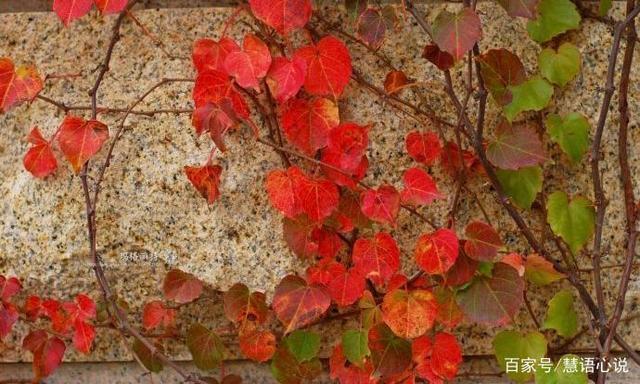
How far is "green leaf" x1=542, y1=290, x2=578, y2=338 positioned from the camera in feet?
3.41

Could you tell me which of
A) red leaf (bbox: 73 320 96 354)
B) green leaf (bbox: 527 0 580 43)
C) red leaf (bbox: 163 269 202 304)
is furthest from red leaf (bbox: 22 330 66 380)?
green leaf (bbox: 527 0 580 43)

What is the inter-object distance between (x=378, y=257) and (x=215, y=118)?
0.84 ft

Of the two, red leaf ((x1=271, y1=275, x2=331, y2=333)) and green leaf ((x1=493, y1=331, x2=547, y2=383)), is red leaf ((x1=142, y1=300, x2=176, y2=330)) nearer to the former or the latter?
red leaf ((x1=271, y1=275, x2=331, y2=333))

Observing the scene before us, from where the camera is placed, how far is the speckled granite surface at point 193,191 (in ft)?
3.51

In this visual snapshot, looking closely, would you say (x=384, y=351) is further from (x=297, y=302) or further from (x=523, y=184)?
(x=523, y=184)

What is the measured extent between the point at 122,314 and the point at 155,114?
260 millimetres

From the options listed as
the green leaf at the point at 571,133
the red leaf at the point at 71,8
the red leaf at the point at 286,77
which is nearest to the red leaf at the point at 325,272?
the red leaf at the point at 286,77

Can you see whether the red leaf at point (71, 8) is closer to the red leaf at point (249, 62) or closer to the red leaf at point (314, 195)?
the red leaf at point (249, 62)

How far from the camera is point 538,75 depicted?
105 cm

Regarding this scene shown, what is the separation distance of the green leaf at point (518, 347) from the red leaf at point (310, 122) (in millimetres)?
329

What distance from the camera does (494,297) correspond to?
978mm

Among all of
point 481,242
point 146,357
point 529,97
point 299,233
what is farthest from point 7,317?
point 529,97

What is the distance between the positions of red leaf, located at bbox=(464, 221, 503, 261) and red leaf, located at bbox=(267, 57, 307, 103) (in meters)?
0.26

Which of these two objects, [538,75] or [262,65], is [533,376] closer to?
[538,75]
